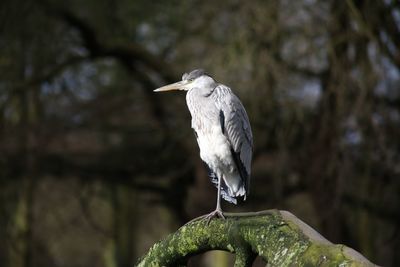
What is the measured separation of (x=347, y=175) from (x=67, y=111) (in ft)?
15.9

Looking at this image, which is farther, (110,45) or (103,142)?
(103,142)

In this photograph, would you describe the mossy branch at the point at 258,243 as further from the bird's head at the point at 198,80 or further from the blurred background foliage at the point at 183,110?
the blurred background foliage at the point at 183,110

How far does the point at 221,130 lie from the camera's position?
4086 mm

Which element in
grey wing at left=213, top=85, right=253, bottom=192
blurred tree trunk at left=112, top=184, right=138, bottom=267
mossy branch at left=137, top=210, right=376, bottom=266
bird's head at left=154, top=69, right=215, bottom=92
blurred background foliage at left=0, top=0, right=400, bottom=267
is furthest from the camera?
blurred tree trunk at left=112, top=184, right=138, bottom=267

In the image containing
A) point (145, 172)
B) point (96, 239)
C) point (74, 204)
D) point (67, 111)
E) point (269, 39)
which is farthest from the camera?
point (96, 239)

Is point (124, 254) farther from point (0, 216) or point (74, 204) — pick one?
point (0, 216)

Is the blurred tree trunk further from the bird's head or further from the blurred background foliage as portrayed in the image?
the bird's head

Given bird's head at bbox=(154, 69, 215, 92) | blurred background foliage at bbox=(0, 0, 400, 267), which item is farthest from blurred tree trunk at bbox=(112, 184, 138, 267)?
bird's head at bbox=(154, 69, 215, 92)

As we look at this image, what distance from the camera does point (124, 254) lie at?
14.0 metres

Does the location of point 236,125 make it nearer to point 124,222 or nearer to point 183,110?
point 183,110

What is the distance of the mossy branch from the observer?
1781 mm

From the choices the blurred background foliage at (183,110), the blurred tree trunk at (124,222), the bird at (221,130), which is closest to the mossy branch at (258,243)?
the bird at (221,130)

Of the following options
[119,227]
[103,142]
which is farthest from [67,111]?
[119,227]

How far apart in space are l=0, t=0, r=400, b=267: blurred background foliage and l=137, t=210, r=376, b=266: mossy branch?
4.23 metres
